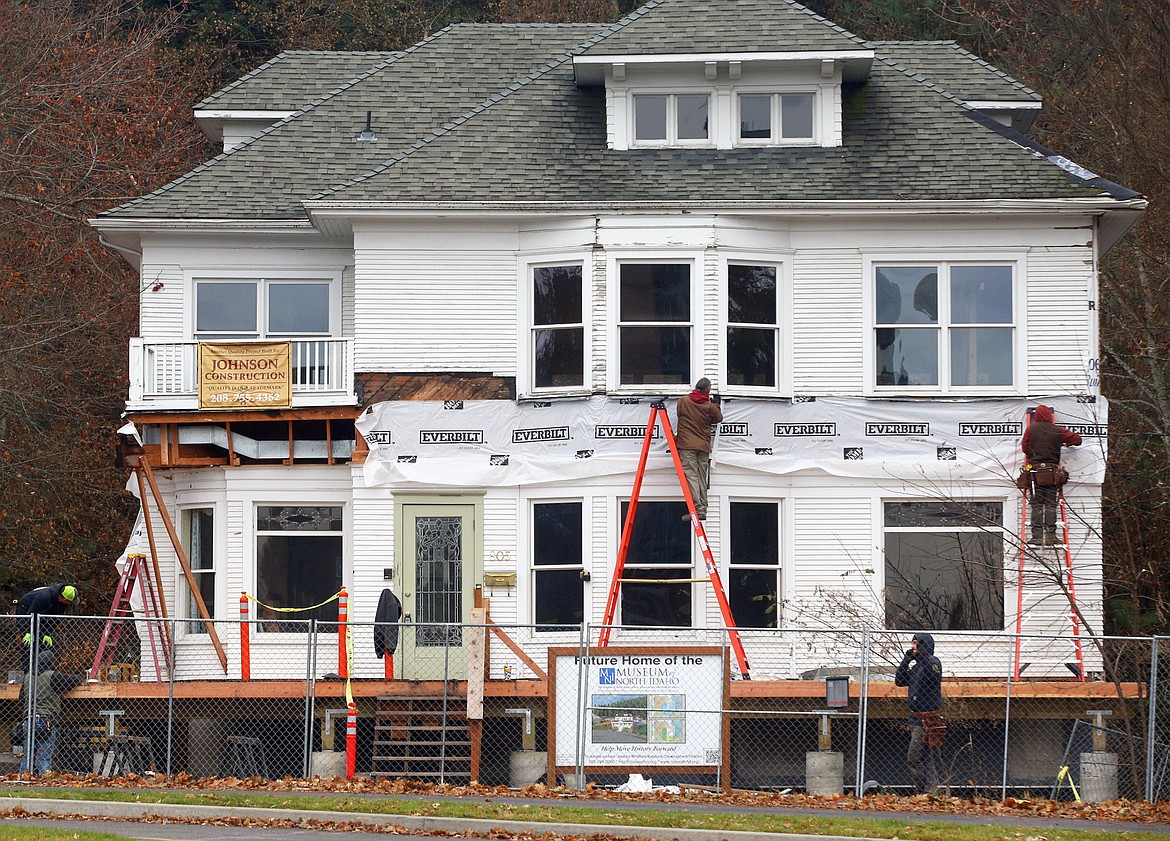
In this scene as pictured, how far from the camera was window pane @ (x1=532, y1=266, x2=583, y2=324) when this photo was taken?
74.2 ft

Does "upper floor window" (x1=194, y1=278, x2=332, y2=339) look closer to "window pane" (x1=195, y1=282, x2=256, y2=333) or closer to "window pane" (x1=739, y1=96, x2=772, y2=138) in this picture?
"window pane" (x1=195, y1=282, x2=256, y2=333)

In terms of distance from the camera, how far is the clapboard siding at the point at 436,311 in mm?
22844

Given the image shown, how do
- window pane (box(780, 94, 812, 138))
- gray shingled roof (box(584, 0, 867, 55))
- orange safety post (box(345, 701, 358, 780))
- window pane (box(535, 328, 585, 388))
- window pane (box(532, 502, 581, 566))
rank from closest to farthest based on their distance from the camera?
orange safety post (box(345, 701, 358, 780)) → window pane (box(532, 502, 581, 566)) → window pane (box(535, 328, 585, 388)) → gray shingled roof (box(584, 0, 867, 55)) → window pane (box(780, 94, 812, 138))

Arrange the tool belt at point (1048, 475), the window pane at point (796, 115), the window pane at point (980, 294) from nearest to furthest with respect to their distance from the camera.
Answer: the tool belt at point (1048, 475) < the window pane at point (980, 294) < the window pane at point (796, 115)

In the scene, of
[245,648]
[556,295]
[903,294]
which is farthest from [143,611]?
[903,294]

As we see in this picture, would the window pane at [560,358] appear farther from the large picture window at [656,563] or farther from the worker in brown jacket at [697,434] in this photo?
the large picture window at [656,563]

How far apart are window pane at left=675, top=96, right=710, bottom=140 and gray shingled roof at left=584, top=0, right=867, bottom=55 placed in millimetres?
844

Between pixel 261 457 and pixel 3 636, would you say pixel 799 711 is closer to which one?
pixel 261 457

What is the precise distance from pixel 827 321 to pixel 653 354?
2.54 m

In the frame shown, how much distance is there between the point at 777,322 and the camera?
2272 cm

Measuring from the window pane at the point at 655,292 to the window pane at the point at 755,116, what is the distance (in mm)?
2670

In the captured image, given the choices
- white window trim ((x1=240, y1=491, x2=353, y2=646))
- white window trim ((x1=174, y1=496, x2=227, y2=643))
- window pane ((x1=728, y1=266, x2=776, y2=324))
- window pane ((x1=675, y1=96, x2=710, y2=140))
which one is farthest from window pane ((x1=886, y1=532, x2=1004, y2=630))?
white window trim ((x1=174, y1=496, x2=227, y2=643))

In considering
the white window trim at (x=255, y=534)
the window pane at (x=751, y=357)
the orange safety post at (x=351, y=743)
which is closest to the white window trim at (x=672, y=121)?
the window pane at (x=751, y=357)

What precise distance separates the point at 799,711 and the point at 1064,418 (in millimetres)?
5745
